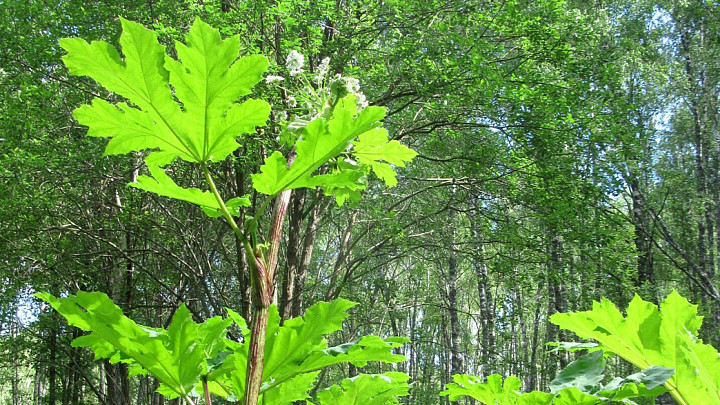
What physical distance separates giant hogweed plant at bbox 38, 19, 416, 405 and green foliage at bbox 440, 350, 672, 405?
206 mm

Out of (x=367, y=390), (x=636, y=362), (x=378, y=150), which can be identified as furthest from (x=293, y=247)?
(x=636, y=362)

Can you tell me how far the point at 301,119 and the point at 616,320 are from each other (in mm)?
709

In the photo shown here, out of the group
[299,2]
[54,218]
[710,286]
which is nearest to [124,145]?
[299,2]

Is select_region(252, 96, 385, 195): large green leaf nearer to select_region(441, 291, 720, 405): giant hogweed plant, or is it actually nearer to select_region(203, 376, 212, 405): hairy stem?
select_region(203, 376, 212, 405): hairy stem

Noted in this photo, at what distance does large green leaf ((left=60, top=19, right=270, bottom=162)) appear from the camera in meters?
0.70

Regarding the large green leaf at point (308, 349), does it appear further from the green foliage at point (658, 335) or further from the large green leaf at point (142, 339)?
the green foliage at point (658, 335)

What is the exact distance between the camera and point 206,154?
794 mm

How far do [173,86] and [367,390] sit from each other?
80 centimetres

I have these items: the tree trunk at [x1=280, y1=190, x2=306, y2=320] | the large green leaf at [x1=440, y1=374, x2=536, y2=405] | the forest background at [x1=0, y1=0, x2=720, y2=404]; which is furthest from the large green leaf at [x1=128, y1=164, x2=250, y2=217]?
the tree trunk at [x1=280, y1=190, x2=306, y2=320]

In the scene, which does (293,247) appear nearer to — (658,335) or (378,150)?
(378,150)

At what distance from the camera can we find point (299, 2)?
604 cm

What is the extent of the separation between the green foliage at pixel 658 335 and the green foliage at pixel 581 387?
1.7 inches

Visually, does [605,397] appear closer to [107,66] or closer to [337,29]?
[107,66]

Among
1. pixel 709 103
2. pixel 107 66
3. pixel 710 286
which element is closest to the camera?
pixel 107 66
